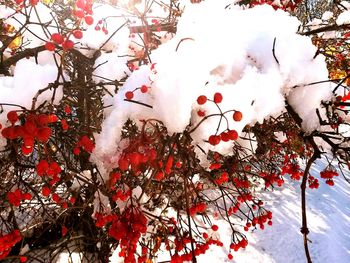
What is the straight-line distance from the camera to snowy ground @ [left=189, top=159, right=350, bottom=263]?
19.9 ft

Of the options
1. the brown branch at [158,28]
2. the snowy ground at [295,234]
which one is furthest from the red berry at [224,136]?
the snowy ground at [295,234]

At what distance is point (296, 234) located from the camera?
6.96 m

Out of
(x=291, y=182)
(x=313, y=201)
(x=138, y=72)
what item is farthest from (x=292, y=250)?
(x=138, y=72)

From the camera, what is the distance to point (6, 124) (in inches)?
63.4

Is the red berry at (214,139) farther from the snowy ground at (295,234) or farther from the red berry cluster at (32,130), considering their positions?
the snowy ground at (295,234)

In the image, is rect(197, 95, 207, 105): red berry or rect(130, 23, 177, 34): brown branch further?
rect(130, 23, 177, 34): brown branch

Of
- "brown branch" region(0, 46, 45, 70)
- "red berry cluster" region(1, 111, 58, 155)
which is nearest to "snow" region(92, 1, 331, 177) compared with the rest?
"red berry cluster" region(1, 111, 58, 155)

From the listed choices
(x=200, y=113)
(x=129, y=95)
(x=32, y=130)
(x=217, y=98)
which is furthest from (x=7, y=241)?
(x=217, y=98)

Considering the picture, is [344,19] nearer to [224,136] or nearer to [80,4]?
[224,136]

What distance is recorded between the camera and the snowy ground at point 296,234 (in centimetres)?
605

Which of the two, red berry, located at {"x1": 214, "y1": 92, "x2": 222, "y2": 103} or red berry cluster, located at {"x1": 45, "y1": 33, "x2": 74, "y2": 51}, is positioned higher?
red berry cluster, located at {"x1": 45, "y1": 33, "x2": 74, "y2": 51}

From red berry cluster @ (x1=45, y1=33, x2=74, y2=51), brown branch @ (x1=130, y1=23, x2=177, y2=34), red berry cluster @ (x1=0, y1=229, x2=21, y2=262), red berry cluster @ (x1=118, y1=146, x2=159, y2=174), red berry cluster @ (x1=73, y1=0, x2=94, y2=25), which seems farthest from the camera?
brown branch @ (x1=130, y1=23, x2=177, y2=34)

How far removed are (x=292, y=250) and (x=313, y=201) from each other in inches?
110

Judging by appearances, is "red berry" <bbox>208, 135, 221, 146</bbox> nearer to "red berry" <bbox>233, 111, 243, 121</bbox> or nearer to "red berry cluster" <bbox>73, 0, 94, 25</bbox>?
"red berry" <bbox>233, 111, 243, 121</bbox>
